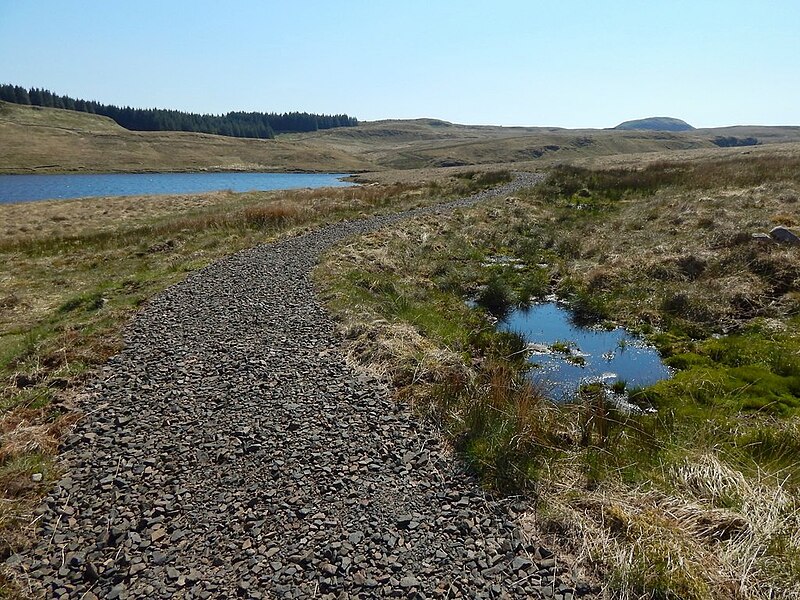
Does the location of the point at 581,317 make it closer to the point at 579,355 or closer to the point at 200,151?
the point at 579,355

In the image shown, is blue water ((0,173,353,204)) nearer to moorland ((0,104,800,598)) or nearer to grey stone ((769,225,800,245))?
moorland ((0,104,800,598))

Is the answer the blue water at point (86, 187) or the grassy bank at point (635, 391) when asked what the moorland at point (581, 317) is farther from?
the blue water at point (86, 187)

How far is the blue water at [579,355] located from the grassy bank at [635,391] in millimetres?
645

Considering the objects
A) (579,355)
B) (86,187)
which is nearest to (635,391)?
(579,355)

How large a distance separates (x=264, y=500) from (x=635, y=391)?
332 inches

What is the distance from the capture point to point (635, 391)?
10.6 meters

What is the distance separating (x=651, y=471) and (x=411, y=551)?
3.61 metres

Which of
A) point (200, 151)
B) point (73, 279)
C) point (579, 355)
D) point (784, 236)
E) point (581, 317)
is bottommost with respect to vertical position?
point (579, 355)

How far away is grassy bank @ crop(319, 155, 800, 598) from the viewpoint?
529 centimetres

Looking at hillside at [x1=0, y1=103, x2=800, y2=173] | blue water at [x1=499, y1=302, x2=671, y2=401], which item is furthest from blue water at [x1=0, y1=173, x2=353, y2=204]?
blue water at [x1=499, y1=302, x2=671, y2=401]

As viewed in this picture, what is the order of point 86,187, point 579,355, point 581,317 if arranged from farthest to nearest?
point 86,187
point 581,317
point 579,355

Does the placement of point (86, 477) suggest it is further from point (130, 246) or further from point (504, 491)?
point (130, 246)

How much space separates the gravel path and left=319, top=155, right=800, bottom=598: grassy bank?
78 cm

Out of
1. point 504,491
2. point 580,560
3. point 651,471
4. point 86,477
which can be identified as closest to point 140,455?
point 86,477
